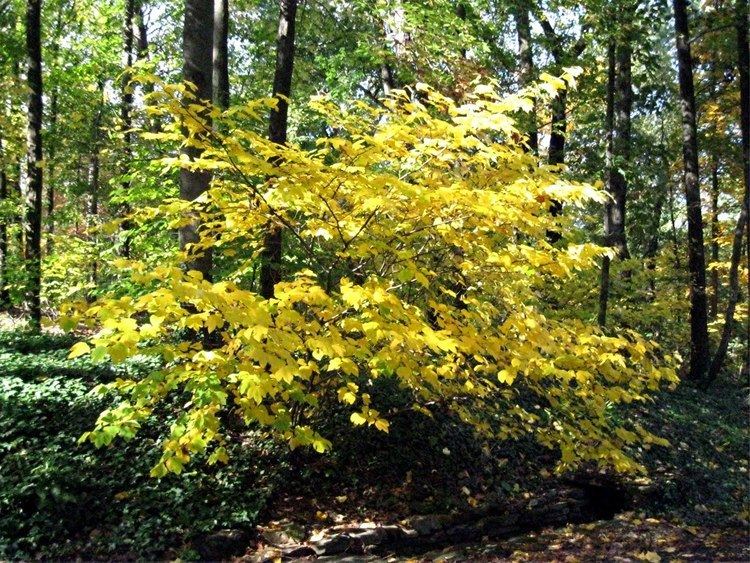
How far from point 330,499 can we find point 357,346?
2728 millimetres

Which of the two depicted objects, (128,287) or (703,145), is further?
(703,145)

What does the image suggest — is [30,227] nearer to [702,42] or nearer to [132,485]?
[132,485]

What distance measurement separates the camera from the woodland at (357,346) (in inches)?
120

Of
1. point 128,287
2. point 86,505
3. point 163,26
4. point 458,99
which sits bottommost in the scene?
point 86,505

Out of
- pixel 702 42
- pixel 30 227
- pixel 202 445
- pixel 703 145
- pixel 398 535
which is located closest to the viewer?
pixel 202 445

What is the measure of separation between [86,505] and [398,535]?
2.63 meters

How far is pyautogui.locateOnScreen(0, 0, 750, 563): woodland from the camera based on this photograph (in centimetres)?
305

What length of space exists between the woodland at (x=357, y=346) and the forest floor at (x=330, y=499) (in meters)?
0.03

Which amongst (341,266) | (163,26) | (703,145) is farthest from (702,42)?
(163,26)

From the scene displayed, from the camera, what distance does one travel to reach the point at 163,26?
53.5ft

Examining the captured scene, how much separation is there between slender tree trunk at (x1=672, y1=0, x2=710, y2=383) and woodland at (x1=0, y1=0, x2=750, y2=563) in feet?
3.90

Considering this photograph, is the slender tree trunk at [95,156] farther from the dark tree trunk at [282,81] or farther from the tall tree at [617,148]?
the tall tree at [617,148]

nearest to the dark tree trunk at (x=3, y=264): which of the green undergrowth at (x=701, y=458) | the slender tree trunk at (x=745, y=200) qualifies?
the green undergrowth at (x=701, y=458)

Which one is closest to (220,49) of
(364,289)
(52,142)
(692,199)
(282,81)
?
(282,81)
